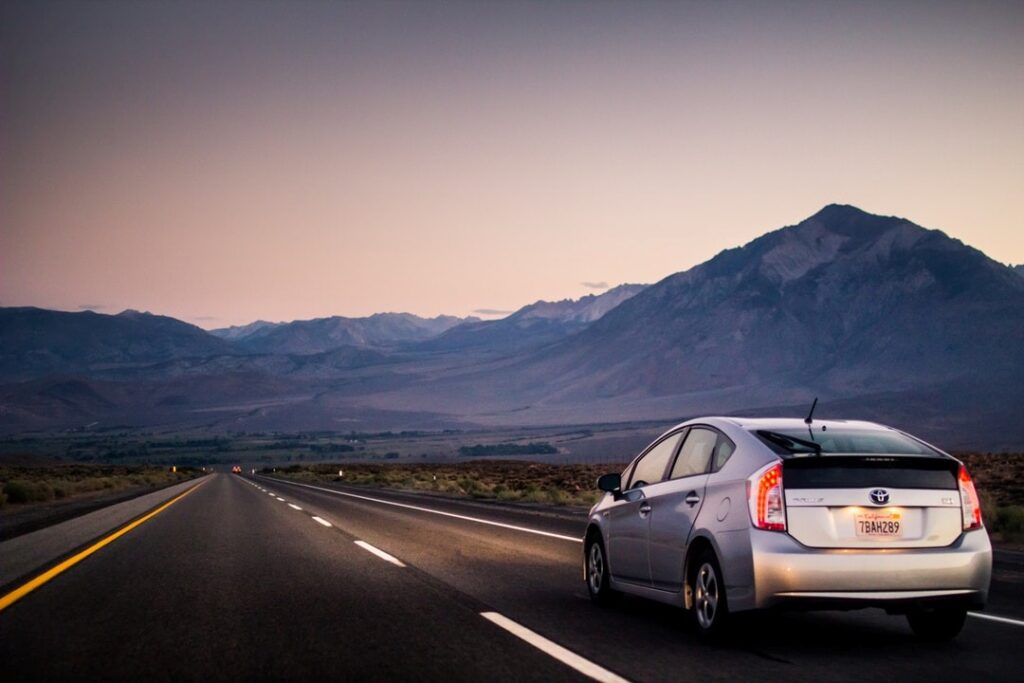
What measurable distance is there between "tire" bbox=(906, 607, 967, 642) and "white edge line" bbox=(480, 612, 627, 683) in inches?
101

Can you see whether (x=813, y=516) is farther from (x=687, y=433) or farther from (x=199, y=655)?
(x=199, y=655)

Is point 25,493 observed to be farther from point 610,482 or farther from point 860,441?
point 860,441

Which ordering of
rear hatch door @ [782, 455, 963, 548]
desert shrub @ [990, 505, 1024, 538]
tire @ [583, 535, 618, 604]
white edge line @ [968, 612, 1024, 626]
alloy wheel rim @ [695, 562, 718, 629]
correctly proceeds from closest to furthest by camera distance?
rear hatch door @ [782, 455, 963, 548]
alloy wheel rim @ [695, 562, 718, 629]
white edge line @ [968, 612, 1024, 626]
tire @ [583, 535, 618, 604]
desert shrub @ [990, 505, 1024, 538]

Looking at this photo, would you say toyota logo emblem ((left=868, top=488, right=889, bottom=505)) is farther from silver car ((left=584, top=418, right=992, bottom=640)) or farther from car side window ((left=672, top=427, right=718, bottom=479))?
car side window ((left=672, top=427, right=718, bottom=479))

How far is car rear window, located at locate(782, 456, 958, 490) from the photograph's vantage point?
7.58 metres

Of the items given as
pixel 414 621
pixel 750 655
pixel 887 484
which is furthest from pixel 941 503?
pixel 414 621

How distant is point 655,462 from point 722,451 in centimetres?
185

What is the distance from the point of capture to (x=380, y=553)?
47.9ft

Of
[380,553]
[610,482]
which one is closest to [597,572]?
[610,482]

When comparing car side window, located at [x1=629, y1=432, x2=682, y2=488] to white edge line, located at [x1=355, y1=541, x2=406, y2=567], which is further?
white edge line, located at [x1=355, y1=541, x2=406, y2=567]

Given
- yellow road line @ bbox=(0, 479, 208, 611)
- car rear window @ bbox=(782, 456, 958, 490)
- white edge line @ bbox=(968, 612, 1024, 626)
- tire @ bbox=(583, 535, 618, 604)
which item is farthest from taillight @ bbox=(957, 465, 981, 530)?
yellow road line @ bbox=(0, 479, 208, 611)

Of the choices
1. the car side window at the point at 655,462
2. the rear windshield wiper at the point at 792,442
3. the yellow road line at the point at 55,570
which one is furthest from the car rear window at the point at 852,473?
the yellow road line at the point at 55,570

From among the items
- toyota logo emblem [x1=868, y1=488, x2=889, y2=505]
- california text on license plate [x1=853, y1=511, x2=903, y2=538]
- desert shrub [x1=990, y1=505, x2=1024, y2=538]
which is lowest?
desert shrub [x1=990, y1=505, x2=1024, y2=538]

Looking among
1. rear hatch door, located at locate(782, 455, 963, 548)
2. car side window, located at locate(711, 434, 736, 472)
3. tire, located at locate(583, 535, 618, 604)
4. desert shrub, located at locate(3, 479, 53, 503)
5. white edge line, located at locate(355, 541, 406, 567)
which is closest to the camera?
rear hatch door, located at locate(782, 455, 963, 548)
